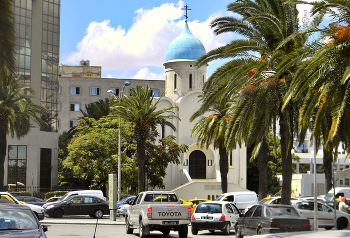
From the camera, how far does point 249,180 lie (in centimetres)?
5819

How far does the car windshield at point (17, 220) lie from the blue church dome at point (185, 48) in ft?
150

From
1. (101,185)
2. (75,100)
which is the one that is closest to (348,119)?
(101,185)

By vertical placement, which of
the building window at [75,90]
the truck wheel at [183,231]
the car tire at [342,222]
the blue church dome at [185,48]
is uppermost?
the blue church dome at [185,48]

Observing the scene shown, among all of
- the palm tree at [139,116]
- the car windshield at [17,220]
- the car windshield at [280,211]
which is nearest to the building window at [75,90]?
the palm tree at [139,116]

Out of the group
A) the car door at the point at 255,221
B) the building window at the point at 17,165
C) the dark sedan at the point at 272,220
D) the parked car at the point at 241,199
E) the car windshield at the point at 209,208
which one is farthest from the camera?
the building window at the point at 17,165

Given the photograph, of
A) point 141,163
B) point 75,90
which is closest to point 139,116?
point 141,163

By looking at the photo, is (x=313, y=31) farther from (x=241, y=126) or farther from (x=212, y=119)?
(x=212, y=119)

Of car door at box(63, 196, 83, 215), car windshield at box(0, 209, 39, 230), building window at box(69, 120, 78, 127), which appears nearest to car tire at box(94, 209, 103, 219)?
car door at box(63, 196, 83, 215)

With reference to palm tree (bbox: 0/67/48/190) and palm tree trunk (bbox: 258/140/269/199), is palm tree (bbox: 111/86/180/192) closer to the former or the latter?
palm tree (bbox: 0/67/48/190)

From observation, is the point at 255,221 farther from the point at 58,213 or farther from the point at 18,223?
the point at 58,213

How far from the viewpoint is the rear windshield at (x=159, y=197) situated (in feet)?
61.7

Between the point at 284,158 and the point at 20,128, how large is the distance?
25.2 metres

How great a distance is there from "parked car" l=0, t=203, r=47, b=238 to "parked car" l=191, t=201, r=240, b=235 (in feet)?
33.2

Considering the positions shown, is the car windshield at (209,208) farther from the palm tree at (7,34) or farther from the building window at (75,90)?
the building window at (75,90)
